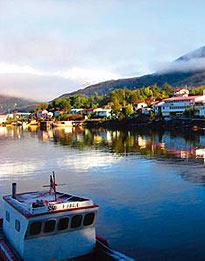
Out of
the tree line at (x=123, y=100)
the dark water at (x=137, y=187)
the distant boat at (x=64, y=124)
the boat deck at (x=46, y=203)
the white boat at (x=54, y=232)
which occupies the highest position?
the tree line at (x=123, y=100)

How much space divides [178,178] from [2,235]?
66.2 feet

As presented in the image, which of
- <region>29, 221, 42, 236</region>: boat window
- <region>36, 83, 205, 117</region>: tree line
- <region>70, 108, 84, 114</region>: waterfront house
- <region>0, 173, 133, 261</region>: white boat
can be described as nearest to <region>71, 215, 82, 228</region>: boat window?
<region>0, 173, 133, 261</region>: white boat

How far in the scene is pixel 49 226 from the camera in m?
13.4

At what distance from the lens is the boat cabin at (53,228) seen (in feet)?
43.6

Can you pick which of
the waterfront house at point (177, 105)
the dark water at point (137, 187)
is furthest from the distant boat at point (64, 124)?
the dark water at point (137, 187)

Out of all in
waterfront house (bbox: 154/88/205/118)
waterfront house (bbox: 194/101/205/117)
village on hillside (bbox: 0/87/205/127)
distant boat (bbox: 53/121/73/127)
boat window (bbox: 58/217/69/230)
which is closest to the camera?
boat window (bbox: 58/217/69/230)

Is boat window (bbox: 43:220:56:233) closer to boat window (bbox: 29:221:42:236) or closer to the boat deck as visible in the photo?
boat window (bbox: 29:221:42:236)

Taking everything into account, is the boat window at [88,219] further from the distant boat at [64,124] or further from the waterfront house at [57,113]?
the waterfront house at [57,113]

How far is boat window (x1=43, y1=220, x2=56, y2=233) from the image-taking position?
1331 centimetres

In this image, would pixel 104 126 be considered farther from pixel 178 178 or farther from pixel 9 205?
pixel 9 205

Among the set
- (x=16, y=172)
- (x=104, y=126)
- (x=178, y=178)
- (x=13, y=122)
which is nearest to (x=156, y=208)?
(x=178, y=178)

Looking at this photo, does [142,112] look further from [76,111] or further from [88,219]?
[88,219]

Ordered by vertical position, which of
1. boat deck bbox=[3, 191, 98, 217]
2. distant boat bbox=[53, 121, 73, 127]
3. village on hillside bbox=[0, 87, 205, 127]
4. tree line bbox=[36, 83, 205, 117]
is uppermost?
tree line bbox=[36, 83, 205, 117]

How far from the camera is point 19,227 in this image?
1395 cm
